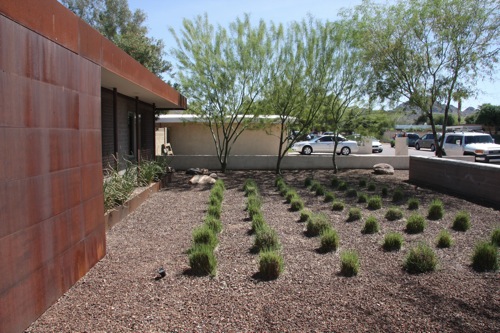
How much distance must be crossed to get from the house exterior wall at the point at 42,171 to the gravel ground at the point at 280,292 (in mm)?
387

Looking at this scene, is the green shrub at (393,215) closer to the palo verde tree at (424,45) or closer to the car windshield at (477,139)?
the palo verde tree at (424,45)

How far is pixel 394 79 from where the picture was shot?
1516 centimetres

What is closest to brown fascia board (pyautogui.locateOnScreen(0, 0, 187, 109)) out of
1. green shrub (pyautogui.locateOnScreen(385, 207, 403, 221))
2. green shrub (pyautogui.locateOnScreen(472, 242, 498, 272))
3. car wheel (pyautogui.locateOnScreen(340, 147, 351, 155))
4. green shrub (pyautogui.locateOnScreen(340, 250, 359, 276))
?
green shrub (pyautogui.locateOnScreen(340, 250, 359, 276))

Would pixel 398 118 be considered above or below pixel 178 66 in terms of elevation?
below

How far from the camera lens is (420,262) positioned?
518 cm

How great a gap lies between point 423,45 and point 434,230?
905 centimetres

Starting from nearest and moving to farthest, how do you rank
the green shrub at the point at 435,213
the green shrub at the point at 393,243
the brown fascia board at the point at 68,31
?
the brown fascia board at the point at 68,31
the green shrub at the point at 393,243
the green shrub at the point at 435,213

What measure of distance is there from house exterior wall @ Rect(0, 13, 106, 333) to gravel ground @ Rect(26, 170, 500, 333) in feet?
1.27

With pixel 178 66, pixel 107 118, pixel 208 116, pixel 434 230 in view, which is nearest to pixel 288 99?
pixel 208 116

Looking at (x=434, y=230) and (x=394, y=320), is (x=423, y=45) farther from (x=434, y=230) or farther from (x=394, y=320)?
(x=394, y=320)

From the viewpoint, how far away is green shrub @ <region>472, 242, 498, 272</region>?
17.2 ft

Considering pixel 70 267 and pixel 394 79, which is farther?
pixel 394 79

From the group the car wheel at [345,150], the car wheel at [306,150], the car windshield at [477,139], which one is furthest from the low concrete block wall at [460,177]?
the car wheel at [306,150]

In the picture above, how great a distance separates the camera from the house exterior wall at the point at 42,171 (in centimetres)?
331
